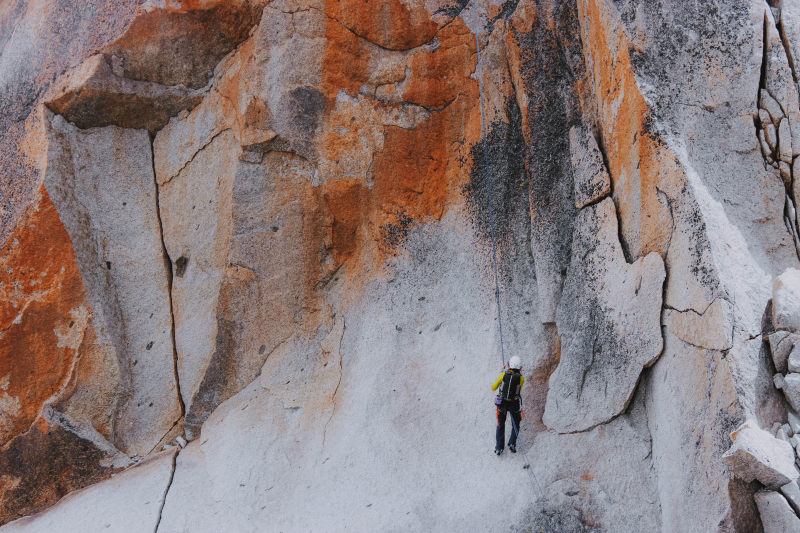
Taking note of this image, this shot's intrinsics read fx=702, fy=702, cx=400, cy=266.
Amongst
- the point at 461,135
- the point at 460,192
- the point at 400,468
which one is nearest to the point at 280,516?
the point at 400,468

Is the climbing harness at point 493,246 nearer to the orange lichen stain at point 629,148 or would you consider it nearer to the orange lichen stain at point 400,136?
the orange lichen stain at point 400,136

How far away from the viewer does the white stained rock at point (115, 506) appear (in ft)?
20.5

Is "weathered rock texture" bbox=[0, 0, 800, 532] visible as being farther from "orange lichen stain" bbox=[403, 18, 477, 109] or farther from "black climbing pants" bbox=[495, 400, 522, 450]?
"black climbing pants" bbox=[495, 400, 522, 450]

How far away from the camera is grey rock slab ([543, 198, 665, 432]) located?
498 cm

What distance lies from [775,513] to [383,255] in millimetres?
3858

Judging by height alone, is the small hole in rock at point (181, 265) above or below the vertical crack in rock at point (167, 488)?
above

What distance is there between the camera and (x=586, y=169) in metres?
5.69

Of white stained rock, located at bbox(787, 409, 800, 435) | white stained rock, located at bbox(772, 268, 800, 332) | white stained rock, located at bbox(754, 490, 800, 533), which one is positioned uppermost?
white stained rock, located at bbox(772, 268, 800, 332)

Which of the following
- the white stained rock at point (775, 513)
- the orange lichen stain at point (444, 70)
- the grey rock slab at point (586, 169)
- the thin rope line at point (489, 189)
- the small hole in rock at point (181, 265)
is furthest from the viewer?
the small hole in rock at point (181, 265)

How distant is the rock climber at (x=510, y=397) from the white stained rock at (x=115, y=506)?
126 inches

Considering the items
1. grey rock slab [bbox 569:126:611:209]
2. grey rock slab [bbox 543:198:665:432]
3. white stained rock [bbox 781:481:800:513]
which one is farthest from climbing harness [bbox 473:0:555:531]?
white stained rock [bbox 781:481:800:513]

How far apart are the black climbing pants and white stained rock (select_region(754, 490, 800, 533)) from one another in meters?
1.72

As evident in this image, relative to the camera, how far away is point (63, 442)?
6684 millimetres

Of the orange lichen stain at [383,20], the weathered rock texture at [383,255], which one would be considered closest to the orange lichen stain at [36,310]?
the weathered rock texture at [383,255]
